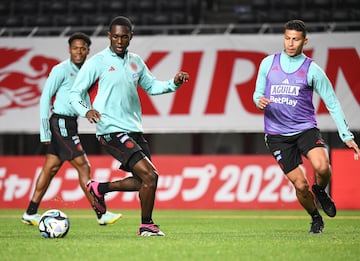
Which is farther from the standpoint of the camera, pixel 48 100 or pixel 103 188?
pixel 48 100

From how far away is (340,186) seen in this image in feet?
52.3

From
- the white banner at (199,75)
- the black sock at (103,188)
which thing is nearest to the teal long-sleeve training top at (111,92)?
the black sock at (103,188)

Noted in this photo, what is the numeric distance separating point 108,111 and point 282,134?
1824mm

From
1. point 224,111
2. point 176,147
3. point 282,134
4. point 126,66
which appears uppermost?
point 126,66

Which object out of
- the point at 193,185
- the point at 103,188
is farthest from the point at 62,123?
the point at 193,185

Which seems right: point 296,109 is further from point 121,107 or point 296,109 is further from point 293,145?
point 121,107

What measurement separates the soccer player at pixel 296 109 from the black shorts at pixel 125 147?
1289 mm

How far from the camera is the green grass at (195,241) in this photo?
23.3 feet

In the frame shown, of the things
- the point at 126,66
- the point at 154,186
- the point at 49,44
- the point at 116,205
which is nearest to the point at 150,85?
the point at 126,66

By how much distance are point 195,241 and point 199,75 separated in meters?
9.01

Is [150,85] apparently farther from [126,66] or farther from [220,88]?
[220,88]

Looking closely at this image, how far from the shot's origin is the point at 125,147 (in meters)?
→ 9.03

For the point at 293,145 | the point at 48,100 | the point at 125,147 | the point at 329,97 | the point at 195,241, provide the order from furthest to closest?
the point at 48,100
the point at 293,145
the point at 329,97
the point at 125,147
the point at 195,241

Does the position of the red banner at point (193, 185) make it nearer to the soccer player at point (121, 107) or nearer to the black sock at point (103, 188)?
the black sock at point (103, 188)
